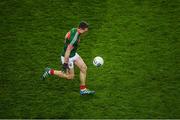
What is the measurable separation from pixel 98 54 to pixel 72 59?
2147 mm

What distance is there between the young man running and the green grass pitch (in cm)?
44

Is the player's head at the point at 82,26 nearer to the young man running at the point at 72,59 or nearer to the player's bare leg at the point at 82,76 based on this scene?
the young man running at the point at 72,59

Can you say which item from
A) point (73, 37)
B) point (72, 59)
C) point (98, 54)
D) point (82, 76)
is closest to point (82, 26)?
point (73, 37)

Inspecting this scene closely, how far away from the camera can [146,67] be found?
40.7 feet

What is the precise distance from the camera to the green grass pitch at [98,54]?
1094 cm

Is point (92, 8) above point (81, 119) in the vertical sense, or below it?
above

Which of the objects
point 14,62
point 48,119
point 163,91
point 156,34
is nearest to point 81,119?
point 48,119

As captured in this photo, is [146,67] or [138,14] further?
[138,14]

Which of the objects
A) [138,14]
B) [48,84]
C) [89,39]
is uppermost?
[138,14]

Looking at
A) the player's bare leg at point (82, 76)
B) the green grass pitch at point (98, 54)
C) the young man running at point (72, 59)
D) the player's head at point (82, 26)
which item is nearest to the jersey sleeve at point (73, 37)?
the young man running at point (72, 59)

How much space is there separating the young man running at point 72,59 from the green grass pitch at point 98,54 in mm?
439

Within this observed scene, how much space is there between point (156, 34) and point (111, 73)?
2572 mm

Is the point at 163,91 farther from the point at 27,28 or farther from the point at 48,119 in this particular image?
the point at 27,28

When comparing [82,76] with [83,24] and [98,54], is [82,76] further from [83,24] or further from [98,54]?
[98,54]
